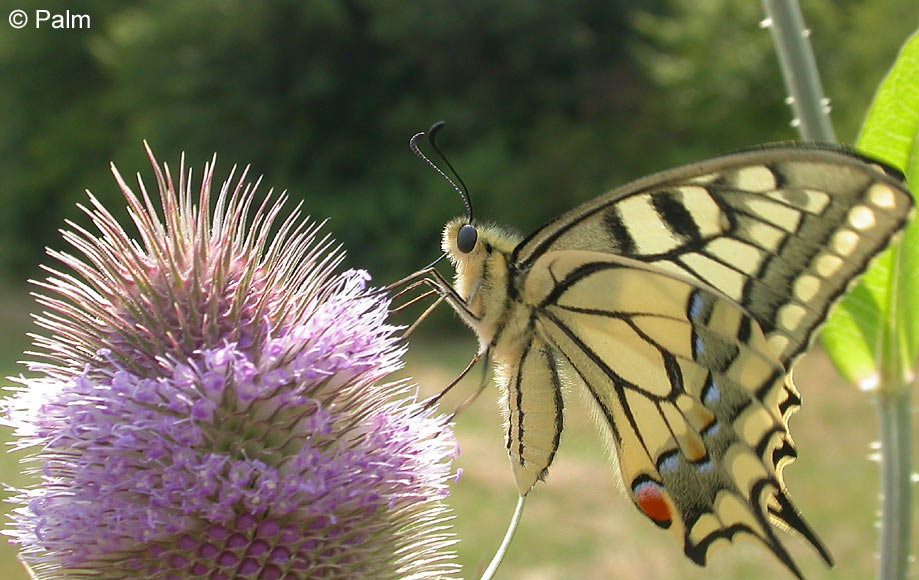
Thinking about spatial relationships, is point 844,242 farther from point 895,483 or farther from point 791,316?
point 895,483

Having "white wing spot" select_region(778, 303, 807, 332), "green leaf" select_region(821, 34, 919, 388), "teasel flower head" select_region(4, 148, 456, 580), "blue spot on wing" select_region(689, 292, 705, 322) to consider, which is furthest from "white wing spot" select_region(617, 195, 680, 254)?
"teasel flower head" select_region(4, 148, 456, 580)

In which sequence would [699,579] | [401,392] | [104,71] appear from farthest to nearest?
[104,71] → [699,579] → [401,392]

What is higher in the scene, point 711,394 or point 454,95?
point 454,95

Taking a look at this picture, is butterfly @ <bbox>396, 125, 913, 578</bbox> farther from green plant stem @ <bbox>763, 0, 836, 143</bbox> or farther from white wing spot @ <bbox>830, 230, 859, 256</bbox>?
green plant stem @ <bbox>763, 0, 836, 143</bbox>

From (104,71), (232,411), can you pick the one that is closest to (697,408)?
(232,411)

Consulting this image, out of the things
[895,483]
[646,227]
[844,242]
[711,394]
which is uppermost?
[646,227]

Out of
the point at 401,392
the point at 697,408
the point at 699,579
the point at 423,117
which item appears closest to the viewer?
the point at 401,392

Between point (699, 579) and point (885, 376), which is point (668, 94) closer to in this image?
point (699, 579)

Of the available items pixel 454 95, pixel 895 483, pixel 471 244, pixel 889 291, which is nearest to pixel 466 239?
pixel 471 244
